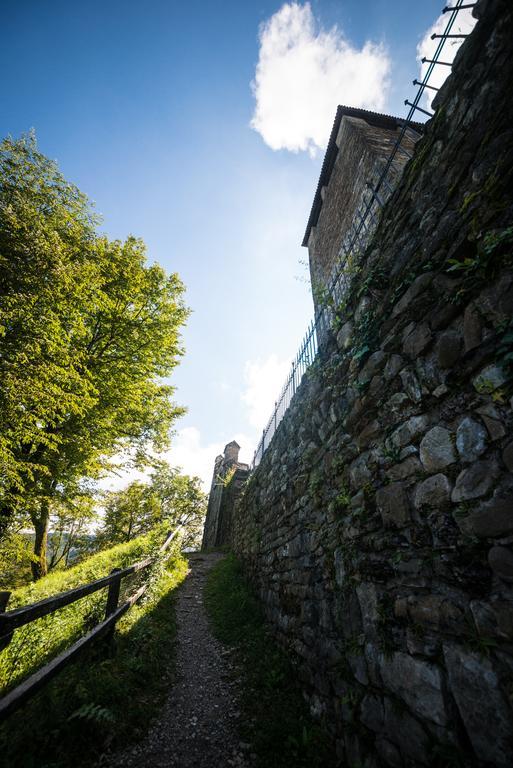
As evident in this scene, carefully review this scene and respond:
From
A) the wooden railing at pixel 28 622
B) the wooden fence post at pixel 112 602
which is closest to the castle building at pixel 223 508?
the wooden fence post at pixel 112 602

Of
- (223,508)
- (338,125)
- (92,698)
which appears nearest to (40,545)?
(92,698)

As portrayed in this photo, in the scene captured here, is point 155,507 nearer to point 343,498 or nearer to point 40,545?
point 40,545

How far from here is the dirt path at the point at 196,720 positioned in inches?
107

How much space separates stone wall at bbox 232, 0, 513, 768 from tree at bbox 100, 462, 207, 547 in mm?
17705

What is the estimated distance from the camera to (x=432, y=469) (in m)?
2.13

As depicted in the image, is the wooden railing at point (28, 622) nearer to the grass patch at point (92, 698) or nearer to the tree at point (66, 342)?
the grass patch at point (92, 698)

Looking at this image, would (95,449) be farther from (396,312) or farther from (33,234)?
(396,312)

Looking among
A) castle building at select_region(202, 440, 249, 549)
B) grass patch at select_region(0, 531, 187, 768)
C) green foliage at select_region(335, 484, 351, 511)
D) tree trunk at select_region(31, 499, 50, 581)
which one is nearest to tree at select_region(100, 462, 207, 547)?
castle building at select_region(202, 440, 249, 549)

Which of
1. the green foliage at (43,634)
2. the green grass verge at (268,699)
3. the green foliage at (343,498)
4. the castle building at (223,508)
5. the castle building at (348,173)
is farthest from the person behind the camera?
the castle building at (223,508)

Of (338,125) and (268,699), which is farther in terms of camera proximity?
Result: (338,125)

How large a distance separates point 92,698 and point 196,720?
1.18 meters

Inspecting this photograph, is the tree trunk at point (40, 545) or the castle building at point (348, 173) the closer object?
the castle building at point (348, 173)

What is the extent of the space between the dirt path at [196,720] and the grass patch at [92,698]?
19cm

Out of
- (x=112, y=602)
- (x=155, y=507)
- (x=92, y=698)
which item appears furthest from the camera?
(x=155, y=507)
